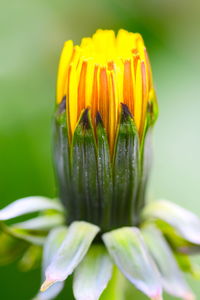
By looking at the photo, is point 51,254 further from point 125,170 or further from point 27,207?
point 125,170

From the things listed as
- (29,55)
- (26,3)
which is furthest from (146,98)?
(26,3)

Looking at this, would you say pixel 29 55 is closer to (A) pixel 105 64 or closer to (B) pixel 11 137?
(B) pixel 11 137

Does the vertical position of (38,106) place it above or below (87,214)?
above

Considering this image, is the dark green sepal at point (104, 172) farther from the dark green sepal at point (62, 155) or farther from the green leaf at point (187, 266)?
the green leaf at point (187, 266)

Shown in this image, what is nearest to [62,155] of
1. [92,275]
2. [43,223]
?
[43,223]

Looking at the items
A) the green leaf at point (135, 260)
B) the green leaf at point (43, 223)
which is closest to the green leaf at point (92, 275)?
the green leaf at point (135, 260)

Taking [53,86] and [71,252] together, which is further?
[53,86]
